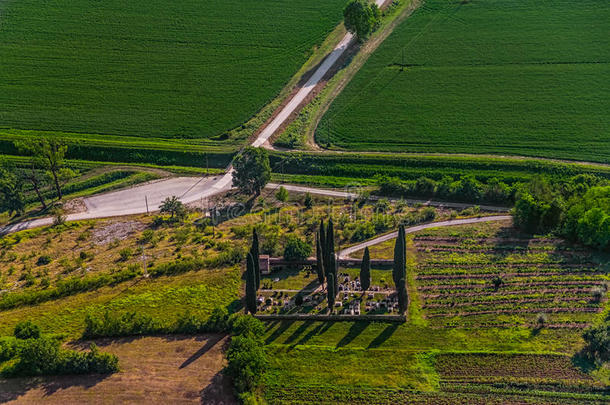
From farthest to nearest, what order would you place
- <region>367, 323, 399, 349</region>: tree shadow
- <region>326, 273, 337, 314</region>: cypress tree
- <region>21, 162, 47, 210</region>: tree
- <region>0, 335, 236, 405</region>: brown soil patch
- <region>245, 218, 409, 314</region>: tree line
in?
<region>21, 162, 47, 210</region>: tree, <region>326, 273, 337, 314</region>: cypress tree, <region>245, 218, 409, 314</region>: tree line, <region>367, 323, 399, 349</region>: tree shadow, <region>0, 335, 236, 405</region>: brown soil patch

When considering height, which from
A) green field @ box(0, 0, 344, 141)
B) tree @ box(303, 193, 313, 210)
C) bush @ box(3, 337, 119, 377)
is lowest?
bush @ box(3, 337, 119, 377)

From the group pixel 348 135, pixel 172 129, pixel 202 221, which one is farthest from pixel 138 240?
pixel 348 135

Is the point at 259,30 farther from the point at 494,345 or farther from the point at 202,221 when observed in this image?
the point at 494,345

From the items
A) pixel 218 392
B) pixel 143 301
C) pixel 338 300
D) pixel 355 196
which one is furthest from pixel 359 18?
pixel 218 392

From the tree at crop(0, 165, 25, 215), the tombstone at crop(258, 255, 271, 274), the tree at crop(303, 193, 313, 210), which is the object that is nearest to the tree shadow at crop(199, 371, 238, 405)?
the tombstone at crop(258, 255, 271, 274)

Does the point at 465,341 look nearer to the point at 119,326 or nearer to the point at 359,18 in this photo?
the point at 119,326

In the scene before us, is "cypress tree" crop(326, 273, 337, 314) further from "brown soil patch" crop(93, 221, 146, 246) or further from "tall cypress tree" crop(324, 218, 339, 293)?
"brown soil patch" crop(93, 221, 146, 246)
